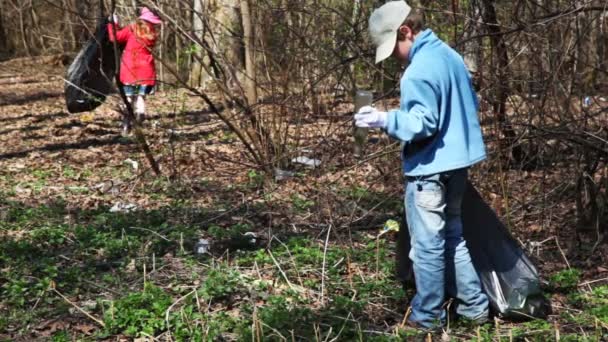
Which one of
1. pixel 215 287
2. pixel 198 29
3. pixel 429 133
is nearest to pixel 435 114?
pixel 429 133

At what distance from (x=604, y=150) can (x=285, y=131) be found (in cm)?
311

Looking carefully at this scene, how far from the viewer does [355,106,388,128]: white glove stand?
4.02 m

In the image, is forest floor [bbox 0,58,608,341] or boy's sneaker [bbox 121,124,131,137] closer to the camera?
forest floor [bbox 0,58,608,341]

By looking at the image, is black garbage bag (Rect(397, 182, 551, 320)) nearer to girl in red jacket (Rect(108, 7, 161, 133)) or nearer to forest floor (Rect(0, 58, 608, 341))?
forest floor (Rect(0, 58, 608, 341))

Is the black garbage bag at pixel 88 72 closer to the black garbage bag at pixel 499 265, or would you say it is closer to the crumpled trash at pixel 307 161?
the crumpled trash at pixel 307 161

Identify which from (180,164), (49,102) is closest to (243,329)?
(180,164)

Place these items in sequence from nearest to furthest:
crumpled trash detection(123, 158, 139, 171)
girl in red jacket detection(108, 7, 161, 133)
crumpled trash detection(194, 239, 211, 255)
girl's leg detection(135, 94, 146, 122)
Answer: crumpled trash detection(194, 239, 211, 255) → crumpled trash detection(123, 158, 139, 171) → girl in red jacket detection(108, 7, 161, 133) → girl's leg detection(135, 94, 146, 122)

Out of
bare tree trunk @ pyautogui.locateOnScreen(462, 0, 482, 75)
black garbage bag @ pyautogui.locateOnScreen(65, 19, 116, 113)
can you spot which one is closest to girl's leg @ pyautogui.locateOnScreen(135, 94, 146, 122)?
black garbage bag @ pyautogui.locateOnScreen(65, 19, 116, 113)

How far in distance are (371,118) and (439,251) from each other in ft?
2.52

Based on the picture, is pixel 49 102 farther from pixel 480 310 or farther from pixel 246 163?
pixel 480 310

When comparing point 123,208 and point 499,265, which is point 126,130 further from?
point 499,265

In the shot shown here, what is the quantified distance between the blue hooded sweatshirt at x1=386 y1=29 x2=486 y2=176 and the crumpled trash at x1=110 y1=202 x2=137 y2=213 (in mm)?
3528

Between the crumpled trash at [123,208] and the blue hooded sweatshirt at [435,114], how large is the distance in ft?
11.6

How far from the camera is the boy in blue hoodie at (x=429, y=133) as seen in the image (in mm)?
4039
